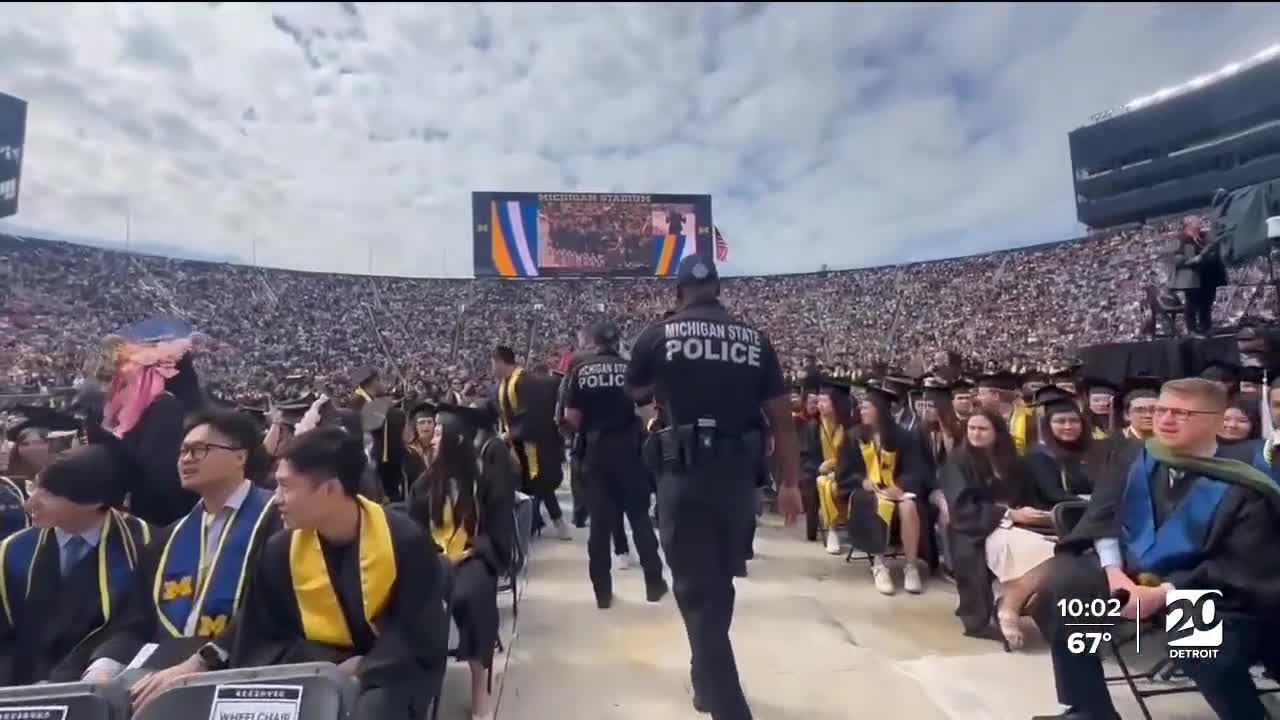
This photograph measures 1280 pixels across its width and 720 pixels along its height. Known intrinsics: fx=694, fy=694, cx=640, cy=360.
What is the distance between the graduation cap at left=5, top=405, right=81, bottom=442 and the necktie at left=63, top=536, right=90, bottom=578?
2029 mm

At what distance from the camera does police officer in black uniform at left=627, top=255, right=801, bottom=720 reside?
270 centimetres

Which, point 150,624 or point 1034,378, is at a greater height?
point 1034,378

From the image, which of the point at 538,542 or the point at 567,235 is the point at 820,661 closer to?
the point at 538,542

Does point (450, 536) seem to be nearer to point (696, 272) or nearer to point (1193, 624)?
point (696, 272)

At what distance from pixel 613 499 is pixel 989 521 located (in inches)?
87.6

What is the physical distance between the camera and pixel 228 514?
2.36 m

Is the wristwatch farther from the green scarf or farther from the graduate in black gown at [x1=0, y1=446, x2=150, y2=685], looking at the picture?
the green scarf

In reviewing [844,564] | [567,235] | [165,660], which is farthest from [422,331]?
[165,660]

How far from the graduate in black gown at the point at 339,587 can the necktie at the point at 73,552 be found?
28.3 inches

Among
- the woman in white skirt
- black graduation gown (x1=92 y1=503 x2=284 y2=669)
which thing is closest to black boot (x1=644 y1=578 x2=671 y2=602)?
the woman in white skirt

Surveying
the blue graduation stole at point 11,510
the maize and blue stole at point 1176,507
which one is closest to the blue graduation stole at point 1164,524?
the maize and blue stole at point 1176,507

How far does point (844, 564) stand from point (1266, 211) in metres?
5.38

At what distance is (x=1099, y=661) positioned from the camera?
246cm

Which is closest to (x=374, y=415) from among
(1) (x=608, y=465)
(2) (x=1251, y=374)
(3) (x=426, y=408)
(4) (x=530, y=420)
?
(3) (x=426, y=408)
